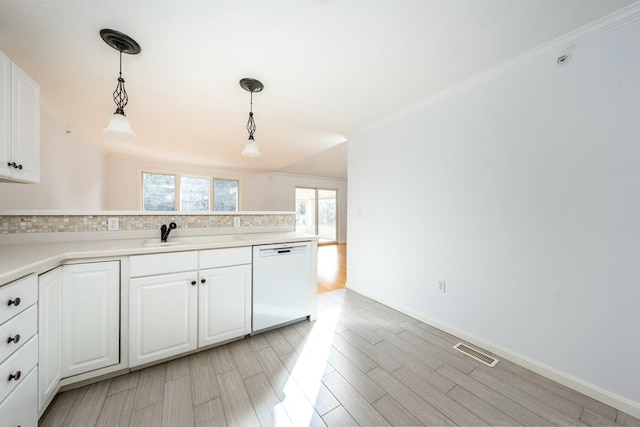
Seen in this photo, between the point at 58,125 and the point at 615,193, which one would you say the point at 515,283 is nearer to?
the point at 615,193

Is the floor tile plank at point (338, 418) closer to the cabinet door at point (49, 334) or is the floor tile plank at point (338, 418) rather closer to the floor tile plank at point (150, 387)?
the floor tile plank at point (150, 387)

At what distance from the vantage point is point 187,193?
5691 mm

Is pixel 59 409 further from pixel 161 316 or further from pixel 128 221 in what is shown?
pixel 128 221

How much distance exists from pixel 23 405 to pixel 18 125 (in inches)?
58.5

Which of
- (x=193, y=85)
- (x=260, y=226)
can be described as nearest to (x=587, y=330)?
(x=260, y=226)

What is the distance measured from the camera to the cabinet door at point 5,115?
48.9 inches

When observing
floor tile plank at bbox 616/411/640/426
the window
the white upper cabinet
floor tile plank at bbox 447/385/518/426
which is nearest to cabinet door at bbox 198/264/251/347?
the white upper cabinet

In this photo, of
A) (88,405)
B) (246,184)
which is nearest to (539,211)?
(88,405)

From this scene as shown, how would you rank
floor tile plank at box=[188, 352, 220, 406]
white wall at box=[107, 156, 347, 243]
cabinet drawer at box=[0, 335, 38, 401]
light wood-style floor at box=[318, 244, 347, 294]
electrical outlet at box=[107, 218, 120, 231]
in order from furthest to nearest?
1. white wall at box=[107, 156, 347, 243]
2. light wood-style floor at box=[318, 244, 347, 294]
3. electrical outlet at box=[107, 218, 120, 231]
4. floor tile plank at box=[188, 352, 220, 406]
5. cabinet drawer at box=[0, 335, 38, 401]

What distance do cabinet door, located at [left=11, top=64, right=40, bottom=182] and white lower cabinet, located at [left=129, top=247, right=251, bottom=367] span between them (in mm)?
831

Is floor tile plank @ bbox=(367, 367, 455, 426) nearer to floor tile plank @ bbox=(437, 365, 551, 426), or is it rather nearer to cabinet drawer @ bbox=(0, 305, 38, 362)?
floor tile plank @ bbox=(437, 365, 551, 426)

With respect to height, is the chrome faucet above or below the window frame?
below

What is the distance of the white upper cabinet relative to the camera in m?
1.26

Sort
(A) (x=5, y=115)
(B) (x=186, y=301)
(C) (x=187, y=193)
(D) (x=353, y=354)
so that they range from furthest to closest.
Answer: (C) (x=187, y=193)
(D) (x=353, y=354)
(B) (x=186, y=301)
(A) (x=5, y=115)
